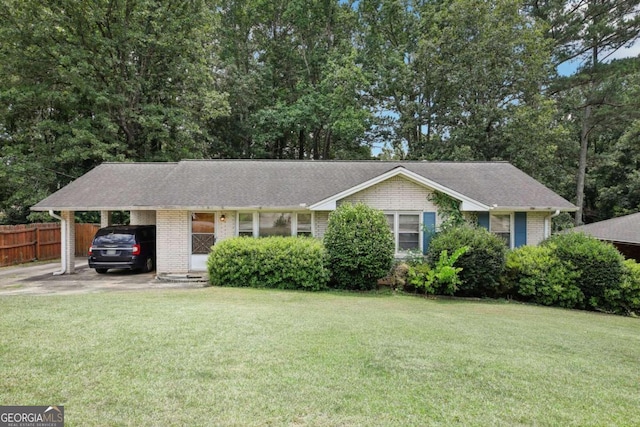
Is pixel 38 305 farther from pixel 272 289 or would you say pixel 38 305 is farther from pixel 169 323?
pixel 272 289

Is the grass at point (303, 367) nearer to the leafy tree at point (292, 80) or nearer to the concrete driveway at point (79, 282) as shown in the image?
the concrete driveway at point (79, 282)

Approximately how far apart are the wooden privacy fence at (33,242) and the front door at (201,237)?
889 cm

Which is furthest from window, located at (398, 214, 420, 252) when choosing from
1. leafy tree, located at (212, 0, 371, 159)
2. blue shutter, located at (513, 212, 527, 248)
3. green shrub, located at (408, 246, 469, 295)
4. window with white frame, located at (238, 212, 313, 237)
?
leafy tree, located at (212, 0, 371, 159)

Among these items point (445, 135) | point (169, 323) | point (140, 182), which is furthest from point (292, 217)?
point (445, 135)

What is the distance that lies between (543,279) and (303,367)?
9585mm

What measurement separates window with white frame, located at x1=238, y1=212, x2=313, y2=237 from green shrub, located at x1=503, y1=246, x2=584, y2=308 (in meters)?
6.97

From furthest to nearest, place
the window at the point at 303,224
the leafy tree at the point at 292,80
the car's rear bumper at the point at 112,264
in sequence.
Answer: the leafy tree at the point at 292,80 < the window at the point at 303,224 < the car's rear bumper at the point at 112,264

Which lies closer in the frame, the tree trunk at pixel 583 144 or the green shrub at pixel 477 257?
the green shrub at pixel 477 257

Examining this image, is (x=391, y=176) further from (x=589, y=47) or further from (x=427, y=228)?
(x=589, y=47)

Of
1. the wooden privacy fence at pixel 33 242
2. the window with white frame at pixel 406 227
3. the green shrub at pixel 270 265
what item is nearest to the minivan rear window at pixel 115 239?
the green shrub at pixel 270 265

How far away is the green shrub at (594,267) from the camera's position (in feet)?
34.2

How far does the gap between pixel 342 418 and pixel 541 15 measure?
30.8 m

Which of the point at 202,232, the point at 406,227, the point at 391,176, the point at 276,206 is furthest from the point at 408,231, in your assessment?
the point at 202,232

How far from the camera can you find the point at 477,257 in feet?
35.4
